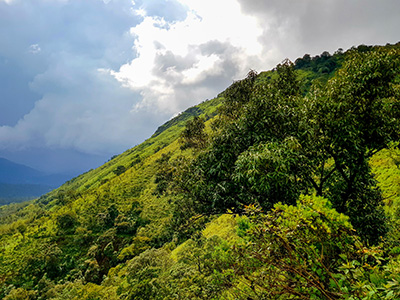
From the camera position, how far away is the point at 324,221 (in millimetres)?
3789

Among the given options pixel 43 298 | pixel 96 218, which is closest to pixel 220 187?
pixel 43 298

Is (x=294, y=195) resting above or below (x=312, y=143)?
below

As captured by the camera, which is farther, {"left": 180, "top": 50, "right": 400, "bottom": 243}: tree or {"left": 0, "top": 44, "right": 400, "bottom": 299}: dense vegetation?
{"left": 180, "top": 50, "right": 400, "bottom": 243}: tree

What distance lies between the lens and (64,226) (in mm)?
51719

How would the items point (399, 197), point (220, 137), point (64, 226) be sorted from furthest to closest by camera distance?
point (64, 226), point (399, 197), point (220, 137)

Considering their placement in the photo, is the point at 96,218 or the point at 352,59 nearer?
the point at 352,59

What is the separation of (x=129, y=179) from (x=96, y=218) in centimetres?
2168

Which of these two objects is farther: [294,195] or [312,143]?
[312,143]

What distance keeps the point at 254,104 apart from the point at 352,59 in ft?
14.8

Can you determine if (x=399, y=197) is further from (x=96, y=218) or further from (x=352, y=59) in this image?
(x=96, y=218)

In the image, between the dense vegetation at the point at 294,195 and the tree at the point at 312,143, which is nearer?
the dense vegetation at the point at 294,195

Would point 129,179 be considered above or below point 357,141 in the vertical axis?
above

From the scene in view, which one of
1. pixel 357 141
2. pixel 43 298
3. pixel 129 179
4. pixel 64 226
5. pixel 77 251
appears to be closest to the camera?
pixel 357 141

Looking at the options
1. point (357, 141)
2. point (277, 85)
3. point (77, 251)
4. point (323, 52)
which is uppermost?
point (323, 52)
